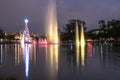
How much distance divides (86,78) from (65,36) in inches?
5662

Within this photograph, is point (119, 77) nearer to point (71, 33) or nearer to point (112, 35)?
point (112, 35)

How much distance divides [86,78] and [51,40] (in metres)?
104

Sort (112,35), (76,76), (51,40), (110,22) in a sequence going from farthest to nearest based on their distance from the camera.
Result: (110,22)
(112,35)
(51,40)
(76,76)

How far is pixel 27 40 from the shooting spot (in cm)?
17262

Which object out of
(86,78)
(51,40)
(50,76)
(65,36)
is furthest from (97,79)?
(65,36)

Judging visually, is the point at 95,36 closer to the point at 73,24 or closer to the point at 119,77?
the point at 73,24

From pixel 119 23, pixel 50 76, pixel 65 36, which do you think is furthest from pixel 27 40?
pixel 50 76

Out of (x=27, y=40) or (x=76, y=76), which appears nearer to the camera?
(x=76, y=76)

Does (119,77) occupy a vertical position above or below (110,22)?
below

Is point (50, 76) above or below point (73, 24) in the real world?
below

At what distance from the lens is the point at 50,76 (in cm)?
2453

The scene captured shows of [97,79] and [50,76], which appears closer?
Result: [97,79]

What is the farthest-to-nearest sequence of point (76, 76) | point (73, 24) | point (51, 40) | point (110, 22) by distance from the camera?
1. point (73, 24)
2. point (110, 22)
3. point (51, 40)
4. point (76, 76)

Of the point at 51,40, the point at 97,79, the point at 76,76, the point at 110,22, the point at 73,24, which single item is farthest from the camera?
the point at 73,24
